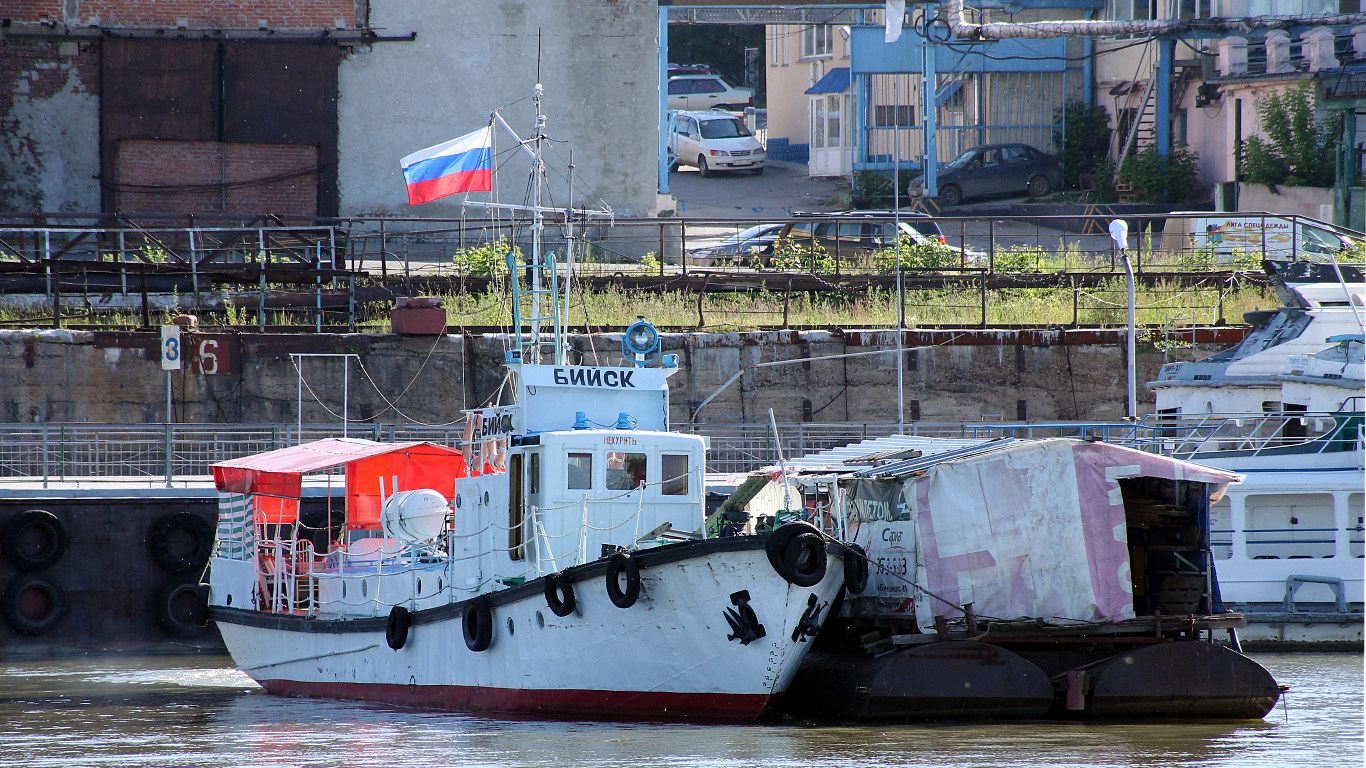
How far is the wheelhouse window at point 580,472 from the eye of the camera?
15.8 m

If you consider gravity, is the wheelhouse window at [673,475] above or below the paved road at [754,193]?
below

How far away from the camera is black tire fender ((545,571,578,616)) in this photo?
14609mm

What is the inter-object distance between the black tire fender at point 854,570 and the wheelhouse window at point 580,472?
2684mm

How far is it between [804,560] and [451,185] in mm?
5905

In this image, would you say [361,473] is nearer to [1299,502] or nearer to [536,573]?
[536,573]

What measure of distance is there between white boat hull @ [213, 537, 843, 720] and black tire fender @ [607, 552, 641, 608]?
0.13 meters

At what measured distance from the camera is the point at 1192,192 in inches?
1620

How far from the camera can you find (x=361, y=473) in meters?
19.6

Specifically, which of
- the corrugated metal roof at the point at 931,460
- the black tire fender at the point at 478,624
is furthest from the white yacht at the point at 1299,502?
the black tire fender at the point at 478,624

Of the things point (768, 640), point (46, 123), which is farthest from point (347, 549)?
point (46, 123)

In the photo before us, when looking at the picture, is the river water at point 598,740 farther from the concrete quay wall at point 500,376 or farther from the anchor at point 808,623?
the concrete quay wall at point 500,376

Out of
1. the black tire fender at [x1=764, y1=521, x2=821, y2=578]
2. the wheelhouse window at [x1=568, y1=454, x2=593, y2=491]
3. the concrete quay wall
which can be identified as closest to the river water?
the black tire fender at [x1=764, y1=521, x2=821, y2=578]

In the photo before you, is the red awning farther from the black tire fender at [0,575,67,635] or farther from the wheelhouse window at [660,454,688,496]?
the black tire fender at [0,575,67,635]

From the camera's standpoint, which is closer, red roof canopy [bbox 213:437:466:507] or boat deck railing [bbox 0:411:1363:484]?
red roof canopy [bbox 213:437:466:507]
